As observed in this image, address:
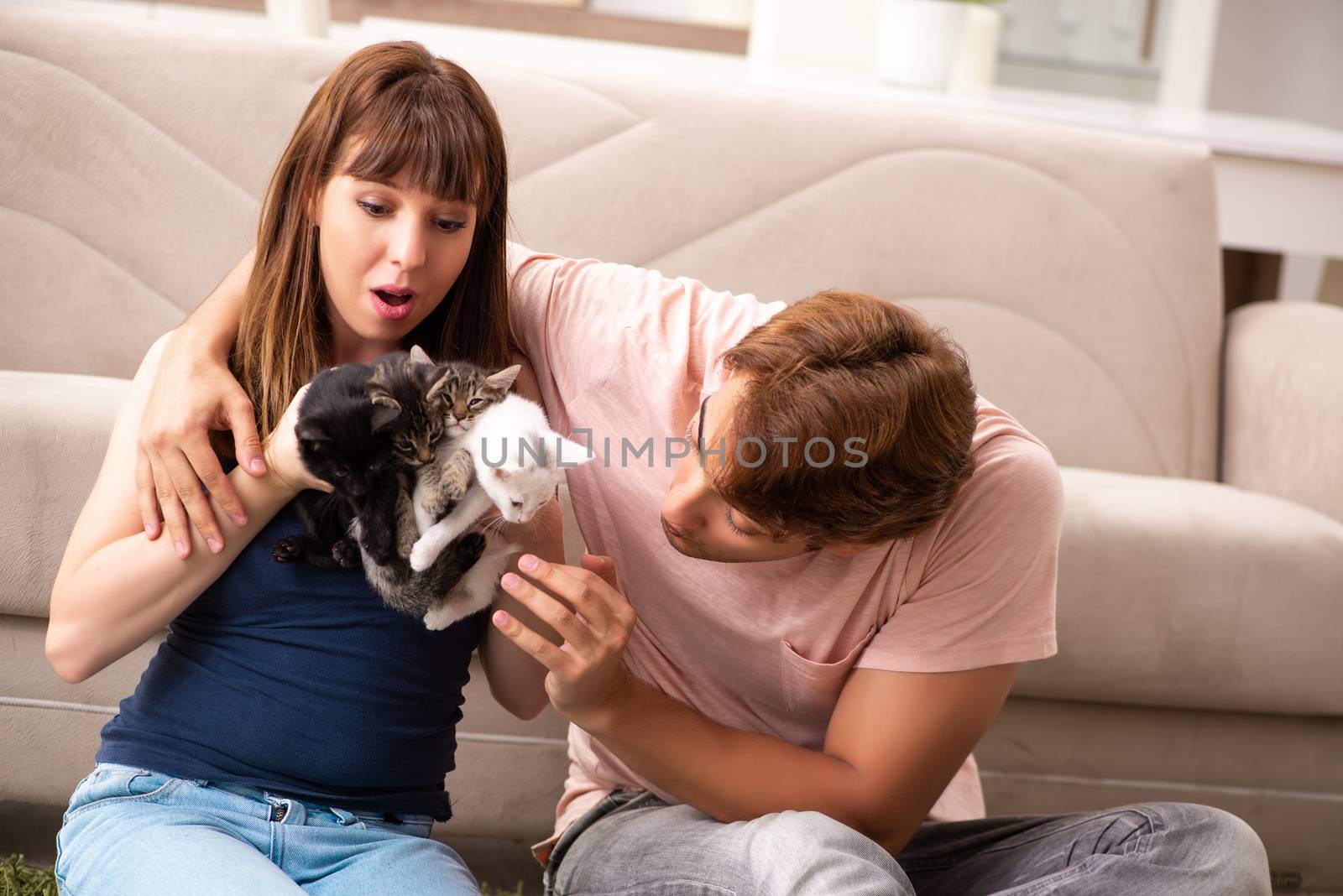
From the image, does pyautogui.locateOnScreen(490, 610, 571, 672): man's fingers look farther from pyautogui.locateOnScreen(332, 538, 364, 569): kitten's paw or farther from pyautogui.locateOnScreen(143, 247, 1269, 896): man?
pyautogui.locateOnScreen(332, 538, 364, 569): kitten's paw

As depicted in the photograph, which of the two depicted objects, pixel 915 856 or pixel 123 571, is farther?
pixel 915 856

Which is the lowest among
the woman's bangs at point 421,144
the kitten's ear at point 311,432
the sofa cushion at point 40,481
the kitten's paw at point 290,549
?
the sofa cushion at point 40,481

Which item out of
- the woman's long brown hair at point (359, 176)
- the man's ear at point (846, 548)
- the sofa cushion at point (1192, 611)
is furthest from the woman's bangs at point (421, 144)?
the sofa cushion at point (1192, 611)

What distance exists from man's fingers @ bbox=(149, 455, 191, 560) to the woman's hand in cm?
9

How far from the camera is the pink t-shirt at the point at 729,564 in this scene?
1060 mm

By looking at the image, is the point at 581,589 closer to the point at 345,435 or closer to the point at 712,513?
the point at 712,513

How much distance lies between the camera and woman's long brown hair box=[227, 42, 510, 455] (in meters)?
1.01

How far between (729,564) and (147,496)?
58 centimetres

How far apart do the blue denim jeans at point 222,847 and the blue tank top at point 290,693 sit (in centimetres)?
2

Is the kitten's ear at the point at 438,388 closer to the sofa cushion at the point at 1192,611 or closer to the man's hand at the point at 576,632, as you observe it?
the man's hand at the point at 576,632

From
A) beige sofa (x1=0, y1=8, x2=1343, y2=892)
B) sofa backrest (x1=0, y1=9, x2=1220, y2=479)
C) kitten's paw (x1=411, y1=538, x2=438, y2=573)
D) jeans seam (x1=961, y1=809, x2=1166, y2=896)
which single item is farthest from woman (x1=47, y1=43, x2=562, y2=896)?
sofa backrest (x1=0, y1=9, x2=1220, y2=479)

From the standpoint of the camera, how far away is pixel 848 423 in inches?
35.5

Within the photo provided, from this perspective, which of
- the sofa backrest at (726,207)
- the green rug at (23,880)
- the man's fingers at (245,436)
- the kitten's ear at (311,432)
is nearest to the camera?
the kitten's ear at (311,432)

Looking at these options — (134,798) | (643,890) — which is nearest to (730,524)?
(643,890)
